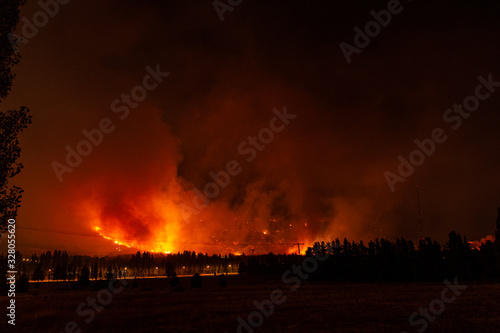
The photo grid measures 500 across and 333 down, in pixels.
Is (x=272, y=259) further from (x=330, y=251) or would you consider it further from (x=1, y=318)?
(x=1, y=318)

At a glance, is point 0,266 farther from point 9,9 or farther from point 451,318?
point 451,318

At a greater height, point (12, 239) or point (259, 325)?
point (12, 239)

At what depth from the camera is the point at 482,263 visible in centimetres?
9569

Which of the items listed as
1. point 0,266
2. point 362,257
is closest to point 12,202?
point 0,266

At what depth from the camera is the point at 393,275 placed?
112 meters

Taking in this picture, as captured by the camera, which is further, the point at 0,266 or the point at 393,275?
the point at 393,275

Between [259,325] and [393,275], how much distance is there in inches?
4097

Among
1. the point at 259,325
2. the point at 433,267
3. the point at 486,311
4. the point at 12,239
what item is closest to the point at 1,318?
the point at 12,239

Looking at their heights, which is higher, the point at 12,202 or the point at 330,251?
the point at 12,202

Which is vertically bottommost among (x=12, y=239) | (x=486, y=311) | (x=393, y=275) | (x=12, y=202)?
(x=393, y=275)

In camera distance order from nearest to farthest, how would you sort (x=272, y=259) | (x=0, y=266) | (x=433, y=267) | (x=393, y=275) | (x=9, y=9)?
(x=9, y=9) → (x=0, y=266) → (x=433, y=267) → (x=393, y=275) → (x=272, y=259)

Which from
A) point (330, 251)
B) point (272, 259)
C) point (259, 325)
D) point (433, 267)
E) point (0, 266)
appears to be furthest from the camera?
point (272, 259)

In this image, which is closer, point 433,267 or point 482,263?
point 482,263

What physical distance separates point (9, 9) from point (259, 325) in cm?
2310
